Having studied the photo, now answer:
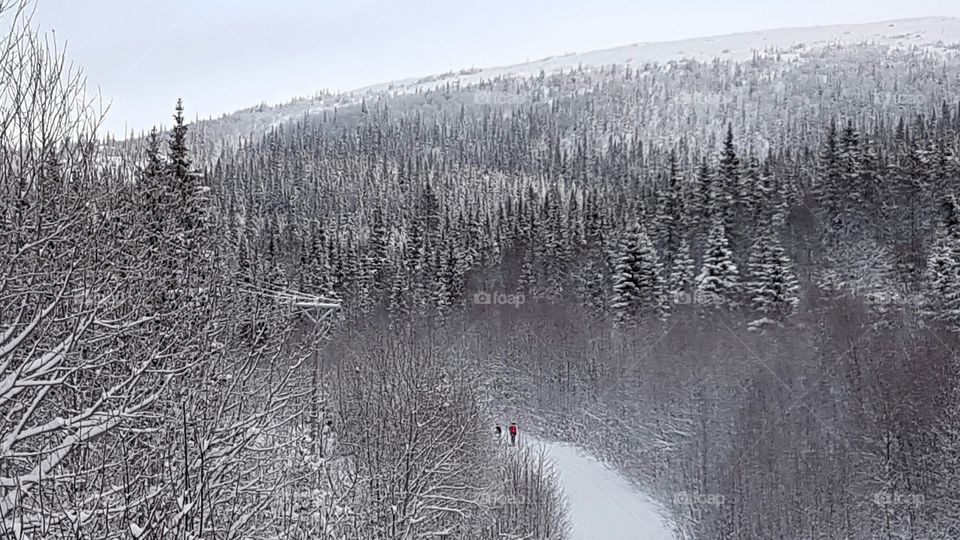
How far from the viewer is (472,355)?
5272cm

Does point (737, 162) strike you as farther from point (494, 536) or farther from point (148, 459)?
point (148, 459)

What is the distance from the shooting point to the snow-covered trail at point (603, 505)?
Result: 33.2 metres

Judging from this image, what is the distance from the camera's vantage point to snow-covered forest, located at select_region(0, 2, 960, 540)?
7.89m

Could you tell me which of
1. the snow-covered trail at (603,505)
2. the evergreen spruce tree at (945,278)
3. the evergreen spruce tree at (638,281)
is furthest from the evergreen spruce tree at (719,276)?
the snow-covered trail at (603,505)

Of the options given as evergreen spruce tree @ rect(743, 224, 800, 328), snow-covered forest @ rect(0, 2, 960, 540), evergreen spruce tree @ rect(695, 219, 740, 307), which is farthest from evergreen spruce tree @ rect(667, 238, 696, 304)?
evergreen spruce tree @ rect(743, 224, 800, 328)

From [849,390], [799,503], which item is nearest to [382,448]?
[799,503]

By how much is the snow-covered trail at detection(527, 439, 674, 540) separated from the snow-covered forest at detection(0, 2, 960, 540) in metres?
1.12

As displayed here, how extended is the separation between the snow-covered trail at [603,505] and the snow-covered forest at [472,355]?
44.0 inches

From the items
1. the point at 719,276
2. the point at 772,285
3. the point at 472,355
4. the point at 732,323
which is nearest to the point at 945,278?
the point at 772,285

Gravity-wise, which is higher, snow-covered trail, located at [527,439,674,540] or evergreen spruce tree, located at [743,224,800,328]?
evergreen spruce tree, located at [743,224,800,328]

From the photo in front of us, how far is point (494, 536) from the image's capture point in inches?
846

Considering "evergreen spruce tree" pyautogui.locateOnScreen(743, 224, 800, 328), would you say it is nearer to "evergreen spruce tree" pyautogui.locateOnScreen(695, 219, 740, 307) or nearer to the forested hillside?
→ the forested hillside

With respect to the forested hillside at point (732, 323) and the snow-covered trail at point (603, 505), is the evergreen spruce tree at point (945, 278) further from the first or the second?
the snow-covered trail at point (603, 505)

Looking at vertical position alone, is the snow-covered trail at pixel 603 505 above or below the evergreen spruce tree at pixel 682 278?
below
